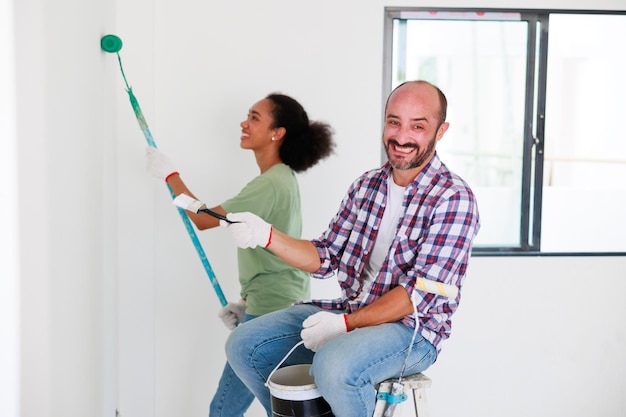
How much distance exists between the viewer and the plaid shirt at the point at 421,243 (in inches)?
79.7

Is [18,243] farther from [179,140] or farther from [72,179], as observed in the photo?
[179,140]

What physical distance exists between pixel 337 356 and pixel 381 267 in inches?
13.5

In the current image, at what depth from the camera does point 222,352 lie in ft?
10.4

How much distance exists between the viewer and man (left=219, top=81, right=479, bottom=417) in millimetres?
1931

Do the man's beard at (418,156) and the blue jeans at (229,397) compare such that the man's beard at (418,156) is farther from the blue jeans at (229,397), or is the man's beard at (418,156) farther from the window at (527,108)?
the window at (527,108)

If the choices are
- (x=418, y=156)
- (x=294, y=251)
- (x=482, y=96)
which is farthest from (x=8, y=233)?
(x=482, y=96)

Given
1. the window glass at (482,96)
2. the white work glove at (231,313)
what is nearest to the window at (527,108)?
the window glass at (482,96)

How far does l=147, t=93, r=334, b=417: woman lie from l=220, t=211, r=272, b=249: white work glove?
0.72 feet

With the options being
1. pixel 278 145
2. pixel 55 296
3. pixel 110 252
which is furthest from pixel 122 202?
pixel 55 296

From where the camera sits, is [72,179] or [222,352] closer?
[72,179]

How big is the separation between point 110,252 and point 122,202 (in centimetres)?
30

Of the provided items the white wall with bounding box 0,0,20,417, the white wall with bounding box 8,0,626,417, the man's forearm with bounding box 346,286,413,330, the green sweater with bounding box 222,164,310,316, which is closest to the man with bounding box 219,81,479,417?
the man's forearm with bounding box 346,286,413,330

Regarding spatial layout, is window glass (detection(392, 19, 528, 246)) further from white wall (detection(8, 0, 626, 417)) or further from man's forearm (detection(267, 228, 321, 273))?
man's forearm (detection(267, 228, 321, 273))

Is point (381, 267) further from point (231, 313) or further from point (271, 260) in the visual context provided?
point (231, 313)
